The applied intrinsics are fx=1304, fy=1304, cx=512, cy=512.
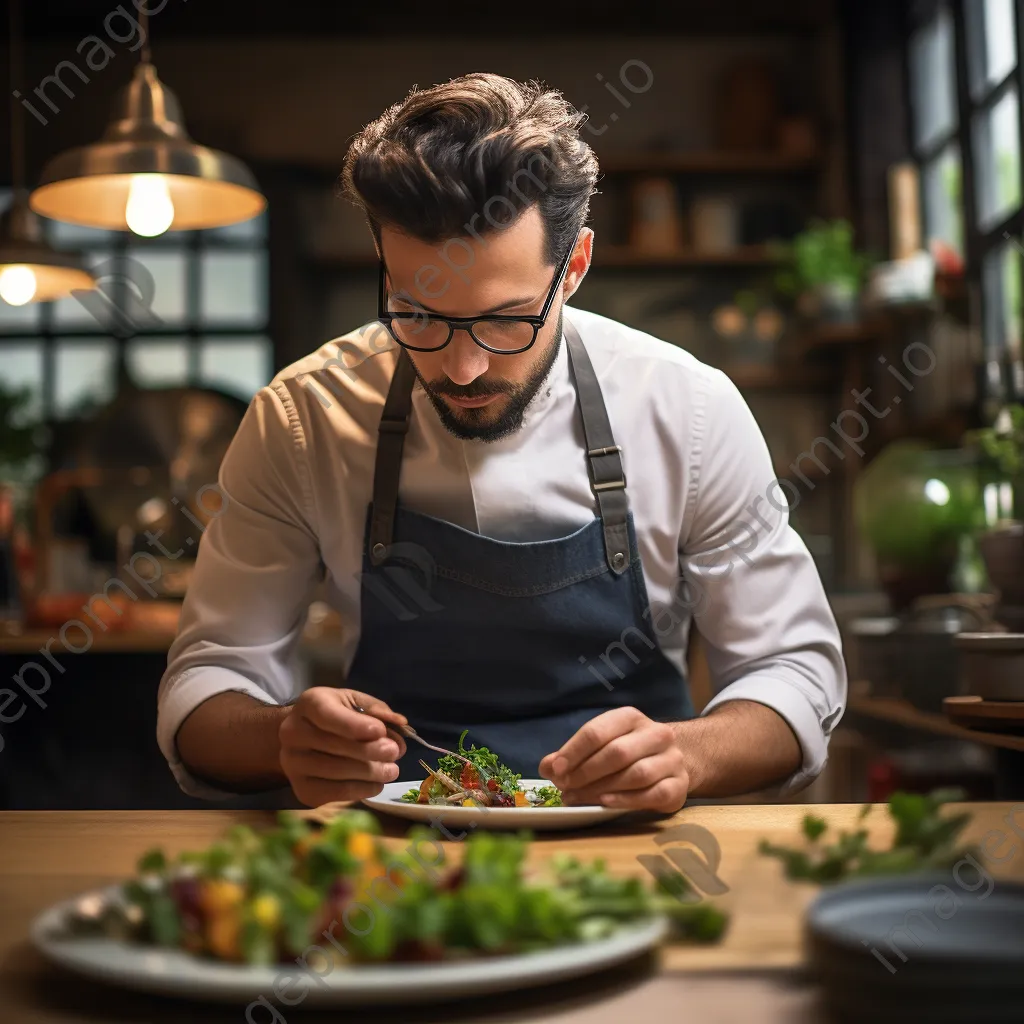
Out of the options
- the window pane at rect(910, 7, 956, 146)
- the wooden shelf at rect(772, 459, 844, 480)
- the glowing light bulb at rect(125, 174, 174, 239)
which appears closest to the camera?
the glowing light bulb at rect(125, 174, 174, 239)

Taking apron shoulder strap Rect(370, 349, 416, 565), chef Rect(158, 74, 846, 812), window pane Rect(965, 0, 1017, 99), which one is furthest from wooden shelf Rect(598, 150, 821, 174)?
apron shoulder strap Rect(370, 349, 416, 565)

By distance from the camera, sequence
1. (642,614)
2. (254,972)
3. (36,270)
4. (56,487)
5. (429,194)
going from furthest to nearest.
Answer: (56,487), (36,270), (642,614), (429,194), (254,972)

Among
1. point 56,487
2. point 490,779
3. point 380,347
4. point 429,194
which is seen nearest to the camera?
point 490,779

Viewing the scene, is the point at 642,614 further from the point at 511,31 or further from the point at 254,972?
the point at 511,31

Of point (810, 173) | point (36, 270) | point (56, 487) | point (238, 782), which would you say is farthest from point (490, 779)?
point (810, 173)

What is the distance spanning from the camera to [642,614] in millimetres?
1719

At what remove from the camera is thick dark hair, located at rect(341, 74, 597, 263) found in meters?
1.55

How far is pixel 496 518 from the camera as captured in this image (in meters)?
1.74

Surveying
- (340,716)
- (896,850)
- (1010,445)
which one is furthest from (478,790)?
(1010,445)

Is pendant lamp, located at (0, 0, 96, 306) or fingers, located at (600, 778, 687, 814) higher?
pendant lamp, located at (0, 0, 96, 306)

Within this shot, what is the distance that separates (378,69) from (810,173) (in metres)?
2.16

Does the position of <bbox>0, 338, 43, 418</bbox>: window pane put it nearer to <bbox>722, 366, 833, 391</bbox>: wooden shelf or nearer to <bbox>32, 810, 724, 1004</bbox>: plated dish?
<bbox>722, 366, 833, 391</bbox>: wooden shelf

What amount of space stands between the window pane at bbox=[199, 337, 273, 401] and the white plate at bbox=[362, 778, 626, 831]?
5375mm

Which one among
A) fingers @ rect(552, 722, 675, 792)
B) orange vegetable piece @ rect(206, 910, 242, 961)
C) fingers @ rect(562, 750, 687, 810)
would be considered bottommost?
fingers @ rect(562, 750, 687, 810)
